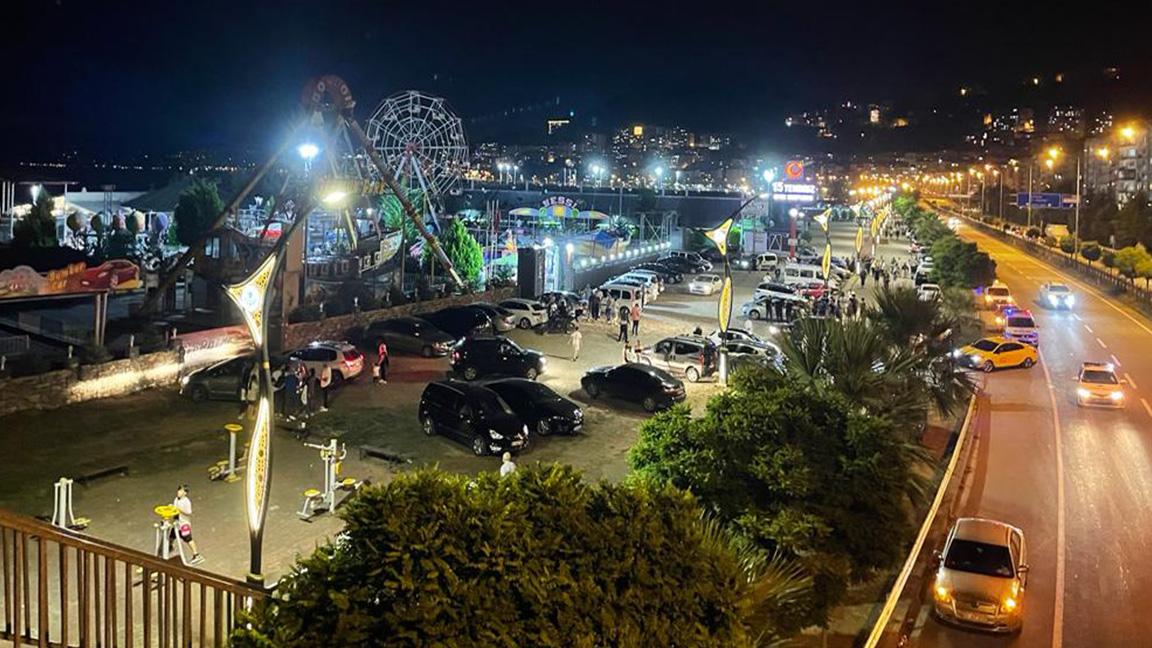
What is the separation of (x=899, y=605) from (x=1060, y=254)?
6555cm

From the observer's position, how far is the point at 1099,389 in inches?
1037

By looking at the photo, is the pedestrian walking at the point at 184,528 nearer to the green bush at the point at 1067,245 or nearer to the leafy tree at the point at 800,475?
the leafy tree at the point at 800,475

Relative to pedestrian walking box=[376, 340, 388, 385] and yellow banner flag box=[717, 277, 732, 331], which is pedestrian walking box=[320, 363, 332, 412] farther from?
yellow banner flag box=[717, 277, 732, 331]

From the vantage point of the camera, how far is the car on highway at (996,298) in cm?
4594

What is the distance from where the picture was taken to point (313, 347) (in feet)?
89.0

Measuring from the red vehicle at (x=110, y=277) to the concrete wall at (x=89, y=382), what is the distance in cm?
254

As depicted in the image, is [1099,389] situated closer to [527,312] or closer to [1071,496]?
[1071,496]

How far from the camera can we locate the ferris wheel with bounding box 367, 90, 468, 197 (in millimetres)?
46156

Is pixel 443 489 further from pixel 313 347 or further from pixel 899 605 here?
pixel 313 347

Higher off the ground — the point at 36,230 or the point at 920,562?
the point at 36,230

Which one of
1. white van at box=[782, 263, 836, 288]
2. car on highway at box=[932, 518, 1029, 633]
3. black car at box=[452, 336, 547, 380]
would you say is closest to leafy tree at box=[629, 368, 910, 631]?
car on highway at box=[932, 518, 1029, 633]

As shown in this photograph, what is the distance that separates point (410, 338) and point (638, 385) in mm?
10239

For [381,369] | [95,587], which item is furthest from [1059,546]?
[381,369]

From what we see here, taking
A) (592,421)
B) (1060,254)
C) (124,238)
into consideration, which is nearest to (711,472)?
(592,421)
